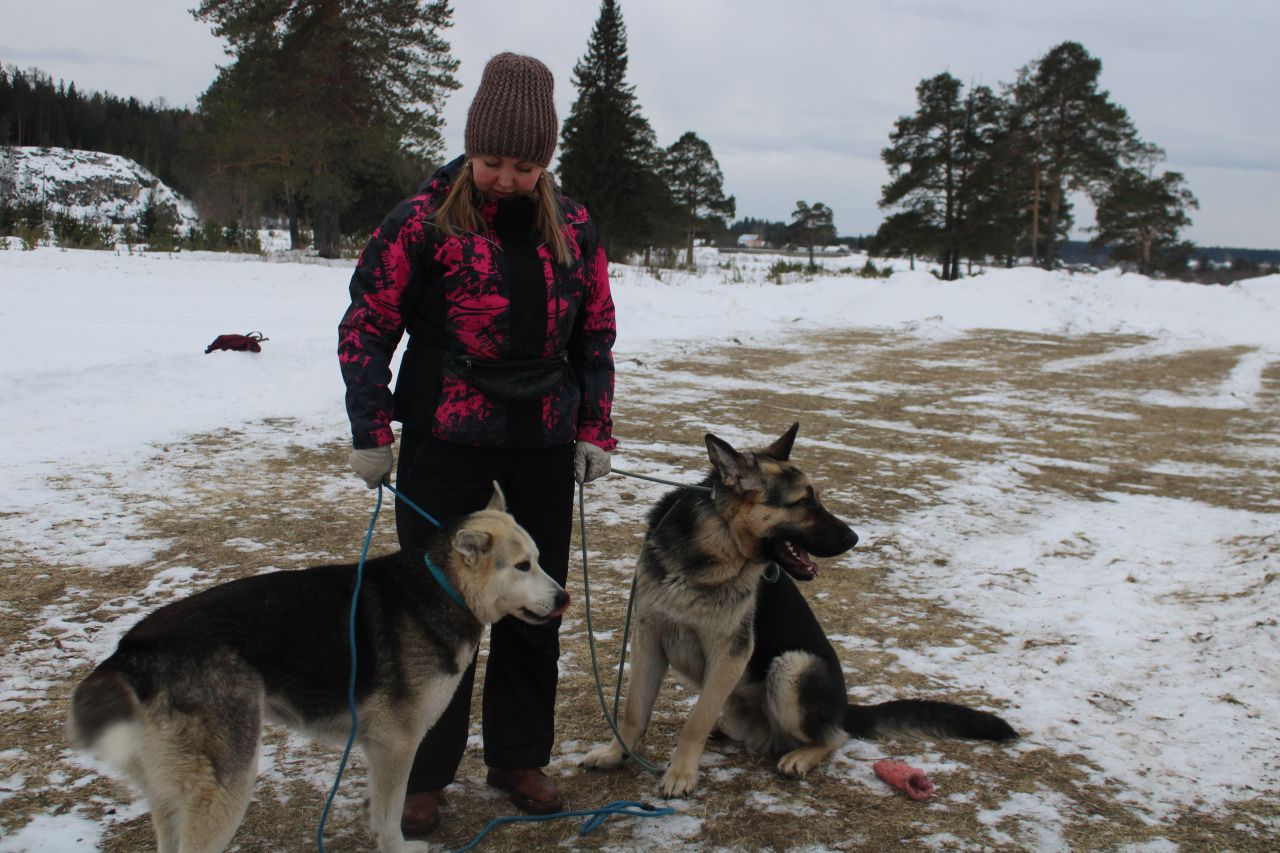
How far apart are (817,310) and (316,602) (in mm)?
27200

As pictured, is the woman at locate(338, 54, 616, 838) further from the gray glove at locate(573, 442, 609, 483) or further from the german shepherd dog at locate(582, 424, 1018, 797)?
the german shepherd dog at locate(582, 424, 1018, 797)

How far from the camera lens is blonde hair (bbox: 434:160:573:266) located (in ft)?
9.05

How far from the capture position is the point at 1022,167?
43000mm

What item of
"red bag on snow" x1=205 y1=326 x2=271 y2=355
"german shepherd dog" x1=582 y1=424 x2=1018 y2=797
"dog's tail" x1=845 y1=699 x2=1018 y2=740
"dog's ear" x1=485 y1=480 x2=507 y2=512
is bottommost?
"dog's tail" x1=845 y1=699 x2=1018 y2=740

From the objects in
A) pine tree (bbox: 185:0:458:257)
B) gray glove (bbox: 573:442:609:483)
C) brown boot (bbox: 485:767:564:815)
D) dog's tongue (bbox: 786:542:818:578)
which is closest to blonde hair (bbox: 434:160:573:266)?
gray glove (bbox: 573:442:609:483)

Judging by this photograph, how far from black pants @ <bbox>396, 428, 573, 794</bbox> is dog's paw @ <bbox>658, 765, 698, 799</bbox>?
47 cm

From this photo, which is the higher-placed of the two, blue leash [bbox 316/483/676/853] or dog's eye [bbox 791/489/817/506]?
dog's eye [bbox 791/489/817/506]

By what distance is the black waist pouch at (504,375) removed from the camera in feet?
9.27

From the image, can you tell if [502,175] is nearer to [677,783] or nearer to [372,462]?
[372,462]

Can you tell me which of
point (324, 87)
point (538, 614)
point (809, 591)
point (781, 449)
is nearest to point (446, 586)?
point (538, 614)

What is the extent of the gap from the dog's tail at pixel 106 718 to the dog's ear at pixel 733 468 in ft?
6.79

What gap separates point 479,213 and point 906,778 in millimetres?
2578

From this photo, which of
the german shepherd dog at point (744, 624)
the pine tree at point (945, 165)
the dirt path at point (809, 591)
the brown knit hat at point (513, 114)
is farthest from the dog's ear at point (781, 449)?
the pine tree at point (945, 165)

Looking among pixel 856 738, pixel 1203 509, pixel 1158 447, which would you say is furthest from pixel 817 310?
pixel 856 738
